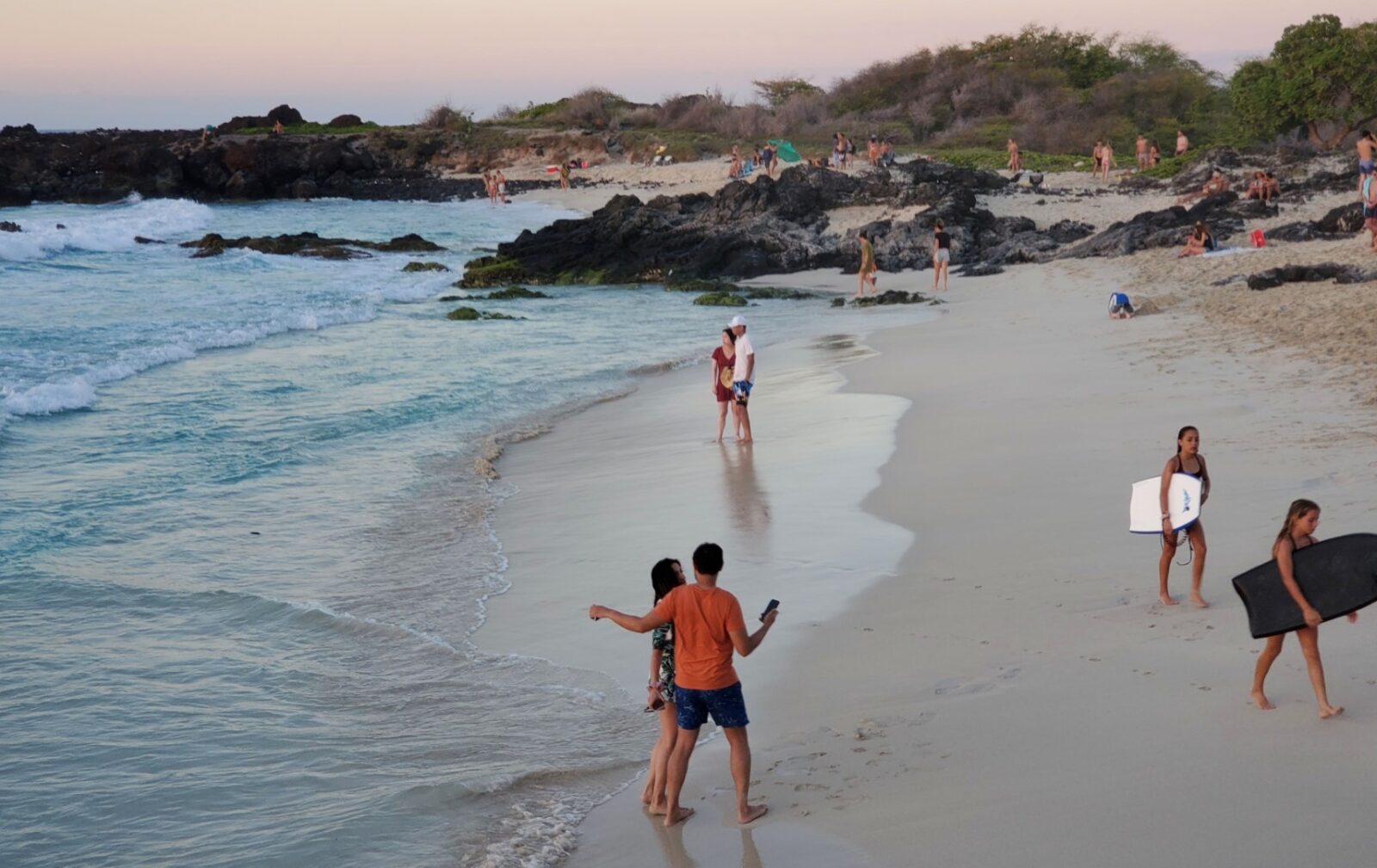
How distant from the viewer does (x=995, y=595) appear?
28.3 feet

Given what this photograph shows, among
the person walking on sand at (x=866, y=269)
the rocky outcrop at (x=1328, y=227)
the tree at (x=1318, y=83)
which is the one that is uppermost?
the tree at (x=1318, y=83)

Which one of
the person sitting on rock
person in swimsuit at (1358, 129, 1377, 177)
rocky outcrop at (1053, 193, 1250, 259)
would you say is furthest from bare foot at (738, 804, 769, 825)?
the person sitting on rock

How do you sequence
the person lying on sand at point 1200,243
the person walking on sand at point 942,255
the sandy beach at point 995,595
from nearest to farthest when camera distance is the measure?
the sandy beach at point 995,595, the person lying on sand at point 1200,243, the person walking on sand at point 942,255

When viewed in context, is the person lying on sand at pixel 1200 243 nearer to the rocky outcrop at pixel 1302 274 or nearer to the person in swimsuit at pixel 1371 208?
the person in swimsuit at pixel 1371 208

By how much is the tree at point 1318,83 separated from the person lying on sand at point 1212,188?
12.5 meters

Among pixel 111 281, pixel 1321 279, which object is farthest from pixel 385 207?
pixel 1321 279

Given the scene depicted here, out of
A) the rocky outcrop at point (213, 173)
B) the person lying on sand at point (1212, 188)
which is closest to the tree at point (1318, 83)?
the person lying on sand at point (1212, 188)

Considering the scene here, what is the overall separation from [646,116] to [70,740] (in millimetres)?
75350

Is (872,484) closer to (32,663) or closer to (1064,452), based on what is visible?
(1064,452)

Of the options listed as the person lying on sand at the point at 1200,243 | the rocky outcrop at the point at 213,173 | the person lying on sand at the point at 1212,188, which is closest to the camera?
the person lying on sand at the point at 1200,243

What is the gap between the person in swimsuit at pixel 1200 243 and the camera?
85.7 ft

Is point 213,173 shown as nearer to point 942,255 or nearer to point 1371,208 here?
point 942,255

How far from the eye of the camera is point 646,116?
262ft

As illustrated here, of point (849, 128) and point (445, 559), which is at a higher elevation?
point (849, 128)
